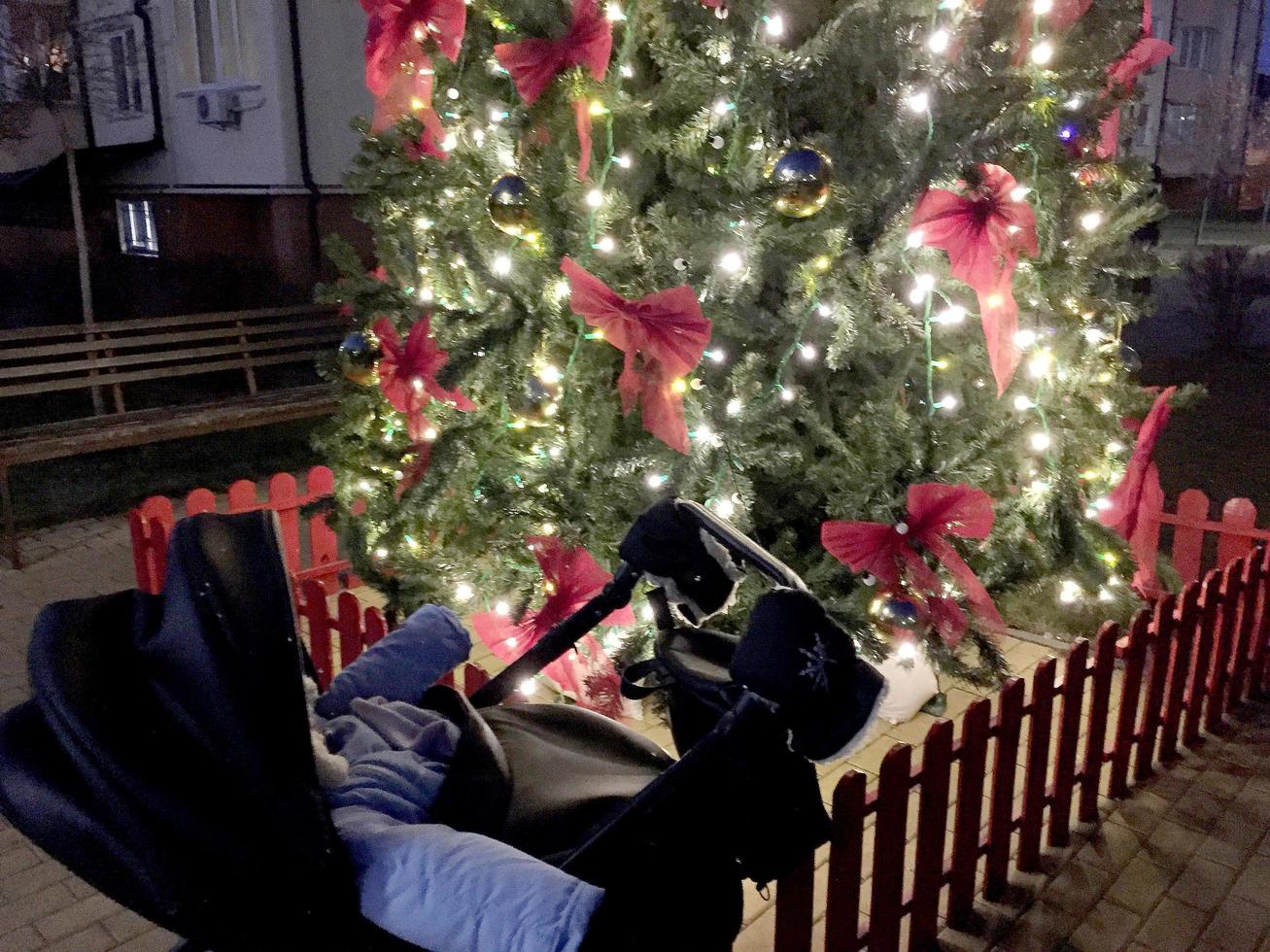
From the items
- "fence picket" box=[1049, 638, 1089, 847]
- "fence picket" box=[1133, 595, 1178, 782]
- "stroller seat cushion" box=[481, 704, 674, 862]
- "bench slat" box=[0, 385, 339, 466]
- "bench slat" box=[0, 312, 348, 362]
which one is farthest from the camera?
"bench slat" box=[0, 312, 348, 362]

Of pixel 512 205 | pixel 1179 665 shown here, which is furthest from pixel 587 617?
pixel 1179 665

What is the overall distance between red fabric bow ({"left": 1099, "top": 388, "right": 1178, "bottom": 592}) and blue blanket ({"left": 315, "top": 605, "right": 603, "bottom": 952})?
10.2ft

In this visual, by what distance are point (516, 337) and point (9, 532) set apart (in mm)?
4786

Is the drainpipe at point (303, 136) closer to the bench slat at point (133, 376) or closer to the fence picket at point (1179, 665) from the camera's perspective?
the bench slat at point (133, 376)

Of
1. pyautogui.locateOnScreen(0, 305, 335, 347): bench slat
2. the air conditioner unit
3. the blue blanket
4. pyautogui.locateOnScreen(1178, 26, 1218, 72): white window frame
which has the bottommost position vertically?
pyautogui.locateOnScreen(0, 305, 335, 347): bench slat

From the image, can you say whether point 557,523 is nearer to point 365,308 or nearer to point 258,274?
point 365,308

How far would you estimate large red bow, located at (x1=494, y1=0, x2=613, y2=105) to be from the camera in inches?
123

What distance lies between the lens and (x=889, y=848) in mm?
2740

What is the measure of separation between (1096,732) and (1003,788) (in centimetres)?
63

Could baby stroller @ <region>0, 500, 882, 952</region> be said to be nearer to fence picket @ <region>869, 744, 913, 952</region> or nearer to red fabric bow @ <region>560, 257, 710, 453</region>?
fence picket @ <region>869, 744, 913, 952</region>

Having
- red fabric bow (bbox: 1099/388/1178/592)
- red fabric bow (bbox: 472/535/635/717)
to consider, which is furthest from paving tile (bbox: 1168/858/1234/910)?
red fabric bow (bbox: 472/535/635/717)

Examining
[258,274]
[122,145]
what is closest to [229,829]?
[258,274]

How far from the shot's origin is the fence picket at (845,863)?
2559mm

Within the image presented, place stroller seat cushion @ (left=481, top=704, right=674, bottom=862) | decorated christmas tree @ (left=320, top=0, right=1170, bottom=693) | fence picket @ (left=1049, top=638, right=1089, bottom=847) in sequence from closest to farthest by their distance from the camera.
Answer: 1. stroller seat cushion @ (left=481, top=704, right=674, bottom=862)
2. decorated christmas tree @ (left=320, top=0, right=1170, bottom=693)
3. fence picket @ (left=1049, top=638, right=1089, bottom=847)
